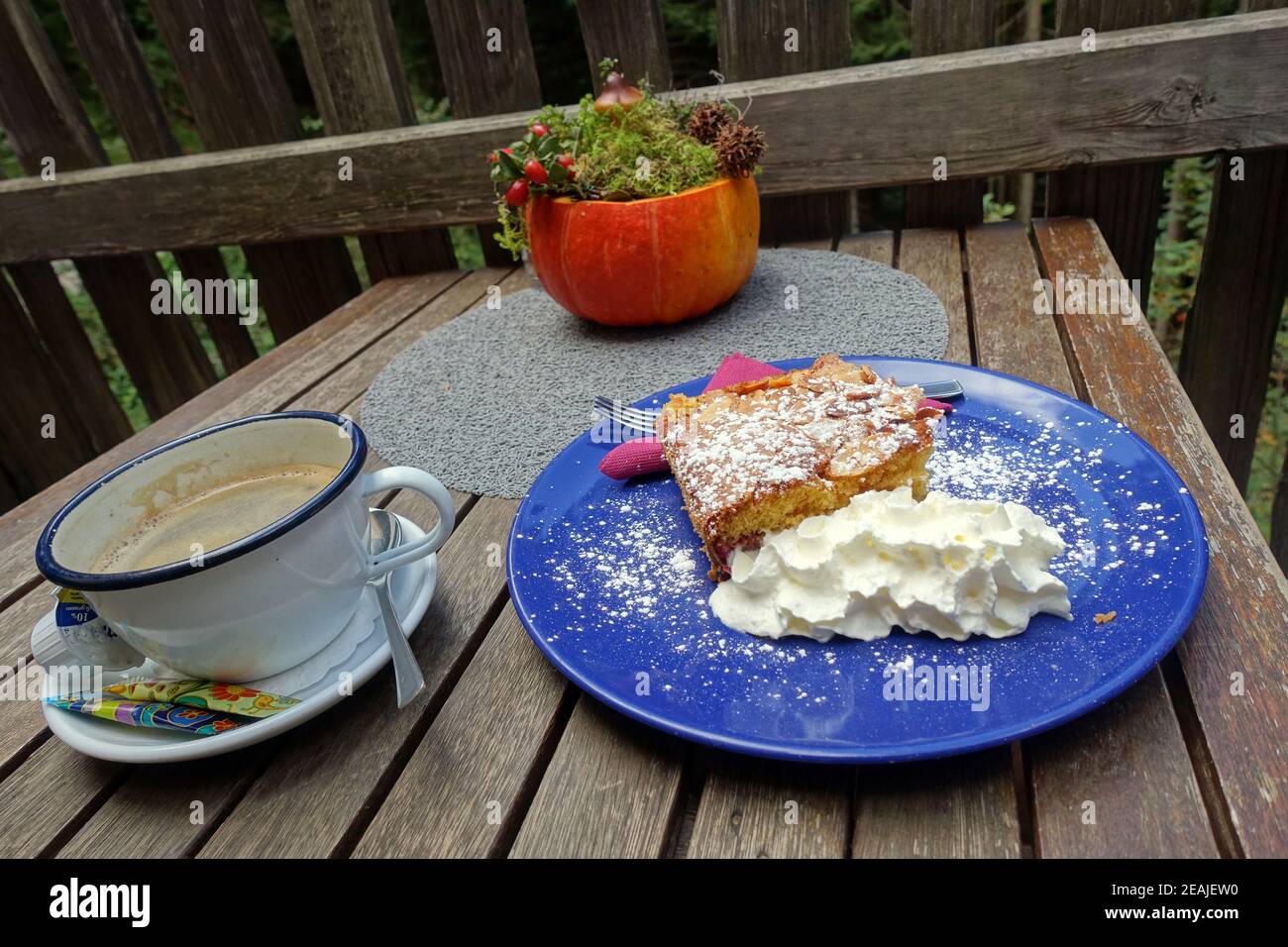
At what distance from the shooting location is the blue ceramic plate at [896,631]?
66cm

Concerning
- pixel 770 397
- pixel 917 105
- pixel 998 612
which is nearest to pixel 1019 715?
pixel 998 612

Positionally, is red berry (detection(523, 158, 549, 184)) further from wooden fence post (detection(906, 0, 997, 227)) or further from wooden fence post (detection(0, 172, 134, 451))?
wooden fence post (detection(0, 172, 134, 451))

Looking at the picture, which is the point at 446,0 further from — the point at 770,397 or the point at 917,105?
the point at 770,397

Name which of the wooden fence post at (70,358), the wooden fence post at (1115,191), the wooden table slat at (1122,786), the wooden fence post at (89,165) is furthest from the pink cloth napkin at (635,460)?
the wooden fence post at (70,358)

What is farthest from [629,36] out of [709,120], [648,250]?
[648,250]

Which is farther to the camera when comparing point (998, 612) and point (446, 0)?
point (446, 0)

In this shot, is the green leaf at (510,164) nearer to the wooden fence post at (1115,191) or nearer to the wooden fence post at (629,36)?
the wooden fence post at (629,36)

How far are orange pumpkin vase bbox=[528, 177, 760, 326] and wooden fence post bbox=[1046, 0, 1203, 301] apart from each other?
0.82m

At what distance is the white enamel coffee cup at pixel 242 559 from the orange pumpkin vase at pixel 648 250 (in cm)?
88

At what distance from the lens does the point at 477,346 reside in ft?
5.78

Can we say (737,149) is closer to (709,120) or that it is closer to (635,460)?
(709,120)

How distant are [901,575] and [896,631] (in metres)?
0.05

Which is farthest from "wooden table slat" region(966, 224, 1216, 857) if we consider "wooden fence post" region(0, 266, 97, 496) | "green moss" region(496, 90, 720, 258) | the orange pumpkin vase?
"wooden fence post" region(0, 266, 97, 496)

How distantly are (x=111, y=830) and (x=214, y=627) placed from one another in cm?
19
